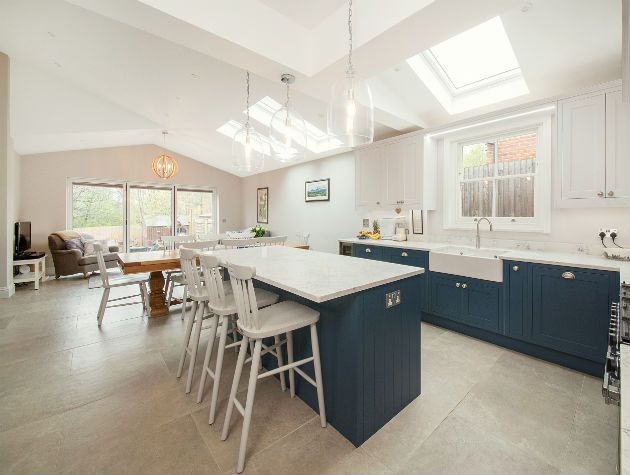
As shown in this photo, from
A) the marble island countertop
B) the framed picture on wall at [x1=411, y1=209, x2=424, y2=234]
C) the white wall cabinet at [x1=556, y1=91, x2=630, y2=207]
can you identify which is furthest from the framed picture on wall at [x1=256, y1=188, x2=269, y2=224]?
the white wall cabinet at [x1=556, y1=91, x2=630, y2=207]

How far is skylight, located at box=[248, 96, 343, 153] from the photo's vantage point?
15.3 ft

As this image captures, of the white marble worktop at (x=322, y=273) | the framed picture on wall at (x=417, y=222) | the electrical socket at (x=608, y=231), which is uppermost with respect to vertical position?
the framed picture on wall at (x=417, y=222)

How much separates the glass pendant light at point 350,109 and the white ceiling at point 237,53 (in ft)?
1.42

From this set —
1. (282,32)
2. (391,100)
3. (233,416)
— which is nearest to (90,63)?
(282,32)

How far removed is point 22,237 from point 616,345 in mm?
7501

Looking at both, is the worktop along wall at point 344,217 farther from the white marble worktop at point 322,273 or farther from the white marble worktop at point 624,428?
the white marble worktop at point 624,428

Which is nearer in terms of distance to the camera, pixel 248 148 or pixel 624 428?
pixel 624 428

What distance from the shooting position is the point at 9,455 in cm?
154

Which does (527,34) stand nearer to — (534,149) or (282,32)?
(534,149)

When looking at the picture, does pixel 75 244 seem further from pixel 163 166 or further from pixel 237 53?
pixel 237 53

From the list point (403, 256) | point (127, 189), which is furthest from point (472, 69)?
point (127, 189)

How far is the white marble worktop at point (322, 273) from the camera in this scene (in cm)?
145

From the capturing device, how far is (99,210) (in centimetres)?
699

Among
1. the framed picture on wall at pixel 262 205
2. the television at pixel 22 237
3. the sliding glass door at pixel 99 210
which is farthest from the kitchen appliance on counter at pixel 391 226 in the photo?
the sliding glass door at pixel 99 210
